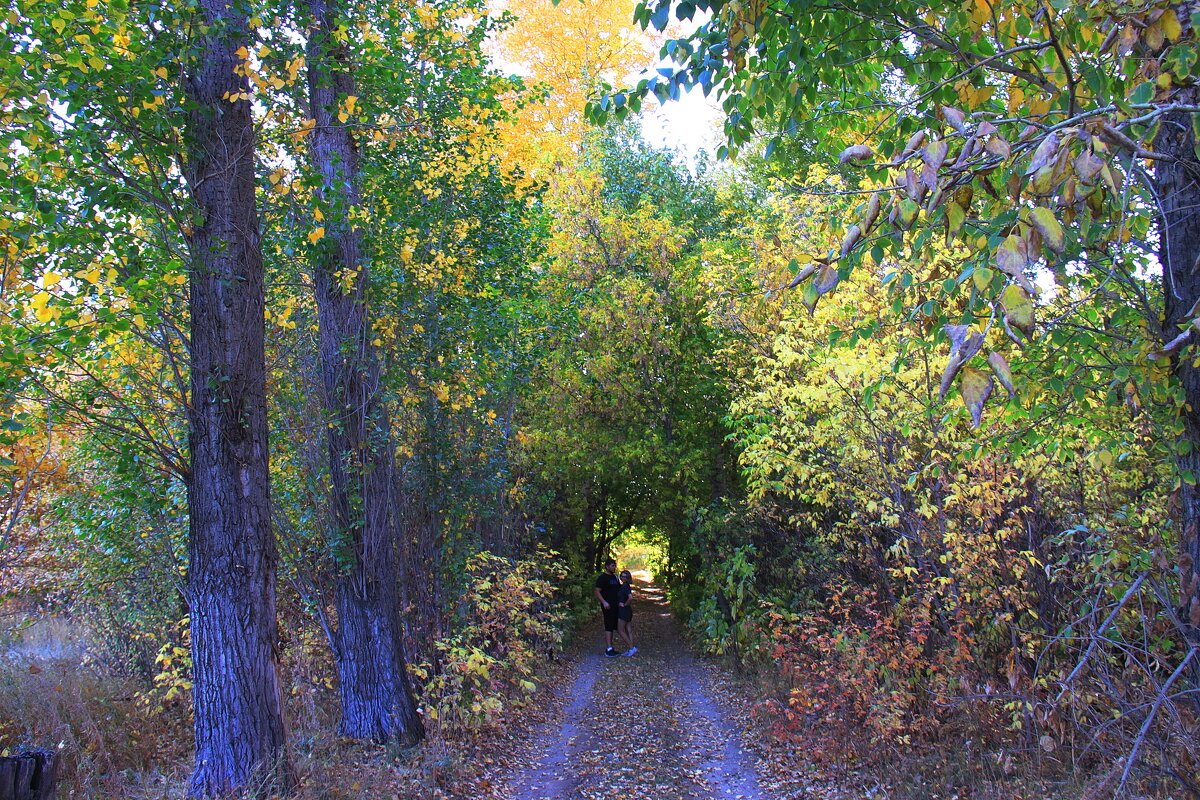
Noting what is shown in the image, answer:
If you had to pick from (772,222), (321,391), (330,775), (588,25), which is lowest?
(330,775)

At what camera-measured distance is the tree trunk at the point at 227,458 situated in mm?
4645

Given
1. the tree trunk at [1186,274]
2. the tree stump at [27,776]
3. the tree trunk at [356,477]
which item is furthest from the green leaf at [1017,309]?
the tree trunk at [356,477]

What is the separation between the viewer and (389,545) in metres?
7.60

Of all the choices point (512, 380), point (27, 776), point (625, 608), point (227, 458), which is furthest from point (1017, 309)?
point (625, 608)

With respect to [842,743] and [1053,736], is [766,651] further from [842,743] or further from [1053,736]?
[1053,736]

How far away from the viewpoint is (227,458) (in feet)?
15.7

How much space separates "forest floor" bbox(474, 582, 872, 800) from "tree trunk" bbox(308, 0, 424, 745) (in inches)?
55.6

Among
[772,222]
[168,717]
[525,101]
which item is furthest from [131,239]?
[772,222]

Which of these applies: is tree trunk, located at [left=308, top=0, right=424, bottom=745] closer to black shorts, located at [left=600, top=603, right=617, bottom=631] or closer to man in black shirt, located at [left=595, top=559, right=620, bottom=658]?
man in black shirt, located at [left=595, top=559, right=620, bottom=658]

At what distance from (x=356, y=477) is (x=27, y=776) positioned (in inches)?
180

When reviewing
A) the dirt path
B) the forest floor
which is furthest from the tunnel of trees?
the dirt path

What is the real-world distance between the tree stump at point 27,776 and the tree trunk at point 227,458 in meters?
1.70

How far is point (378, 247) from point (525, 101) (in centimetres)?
253

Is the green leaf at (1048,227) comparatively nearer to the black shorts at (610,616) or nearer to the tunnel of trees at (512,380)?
the tunnel of trees at (512,380)
